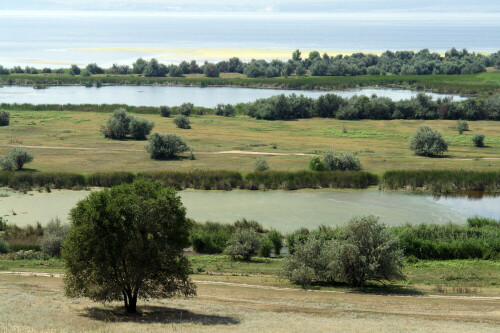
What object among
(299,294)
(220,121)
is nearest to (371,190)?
(299,294)

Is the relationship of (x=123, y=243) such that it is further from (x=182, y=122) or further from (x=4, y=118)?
(x=4, y=118)

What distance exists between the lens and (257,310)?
77.2 ft

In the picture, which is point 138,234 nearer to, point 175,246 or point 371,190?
point 175,246

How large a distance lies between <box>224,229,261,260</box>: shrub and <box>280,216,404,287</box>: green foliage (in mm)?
4366

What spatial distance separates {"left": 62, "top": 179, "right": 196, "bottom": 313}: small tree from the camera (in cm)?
2162

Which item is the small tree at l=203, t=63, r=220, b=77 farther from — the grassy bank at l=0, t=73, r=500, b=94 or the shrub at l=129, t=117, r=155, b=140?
the shrub at l=129, t=117, r=155, b=140

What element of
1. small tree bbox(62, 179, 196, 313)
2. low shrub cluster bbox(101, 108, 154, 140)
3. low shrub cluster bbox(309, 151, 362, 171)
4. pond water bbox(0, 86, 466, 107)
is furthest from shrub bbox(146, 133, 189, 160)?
pond water bbox(0, 86, 466, 107)

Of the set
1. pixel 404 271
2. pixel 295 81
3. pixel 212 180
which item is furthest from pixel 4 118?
pixel 295 81

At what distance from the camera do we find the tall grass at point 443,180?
4769cm

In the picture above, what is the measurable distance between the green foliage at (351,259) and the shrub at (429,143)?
3231cm

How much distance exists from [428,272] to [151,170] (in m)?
27.6

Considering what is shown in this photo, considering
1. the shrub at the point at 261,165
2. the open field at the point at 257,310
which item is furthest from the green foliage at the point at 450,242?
the shrub at the point at 261,165

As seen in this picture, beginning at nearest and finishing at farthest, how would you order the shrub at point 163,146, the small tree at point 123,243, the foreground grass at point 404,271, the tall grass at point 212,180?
the small tree at point 123,243 → the foreground grass at point 404,271 → the tall grass at point 212,180 → the shrub at point 163,146

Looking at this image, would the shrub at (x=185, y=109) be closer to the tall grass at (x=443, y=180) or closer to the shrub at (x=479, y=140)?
the shrub at (x=479, y=140)
